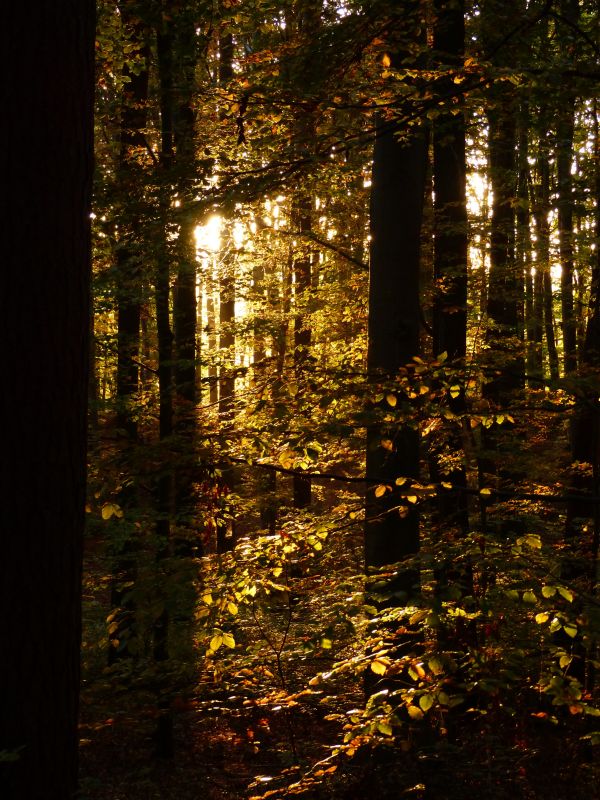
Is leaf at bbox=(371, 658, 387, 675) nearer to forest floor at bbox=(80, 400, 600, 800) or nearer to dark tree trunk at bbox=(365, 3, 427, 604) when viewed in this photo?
forest floor at bbox=(80, 400, 600, 800)

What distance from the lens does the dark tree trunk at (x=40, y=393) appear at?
286 cm

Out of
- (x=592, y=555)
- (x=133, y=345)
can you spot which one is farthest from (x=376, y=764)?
(x=133, y=345)

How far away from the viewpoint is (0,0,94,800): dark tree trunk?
2.86m

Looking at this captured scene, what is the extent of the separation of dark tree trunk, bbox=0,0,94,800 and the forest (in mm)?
12

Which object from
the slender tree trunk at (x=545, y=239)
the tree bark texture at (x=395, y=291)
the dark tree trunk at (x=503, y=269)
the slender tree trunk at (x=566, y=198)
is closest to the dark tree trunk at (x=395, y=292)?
the tree bark texture at (x=395, y=291)

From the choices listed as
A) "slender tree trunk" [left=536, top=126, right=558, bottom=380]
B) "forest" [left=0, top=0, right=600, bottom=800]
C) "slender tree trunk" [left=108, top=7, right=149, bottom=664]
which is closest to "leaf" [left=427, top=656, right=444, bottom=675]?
"forest" [left=0, top=0, right=600, bottom=800]

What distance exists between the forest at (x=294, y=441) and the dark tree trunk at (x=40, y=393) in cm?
1

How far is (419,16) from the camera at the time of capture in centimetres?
520

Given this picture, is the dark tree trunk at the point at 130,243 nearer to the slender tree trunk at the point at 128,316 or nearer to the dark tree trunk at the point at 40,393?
the slender tree trunk at the point at 128,316

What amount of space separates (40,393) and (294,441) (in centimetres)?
201

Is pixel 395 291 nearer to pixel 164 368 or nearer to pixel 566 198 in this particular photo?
pixel 164 368

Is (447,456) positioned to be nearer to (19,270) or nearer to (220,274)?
(19,270)

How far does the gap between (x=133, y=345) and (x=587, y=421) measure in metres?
6.67

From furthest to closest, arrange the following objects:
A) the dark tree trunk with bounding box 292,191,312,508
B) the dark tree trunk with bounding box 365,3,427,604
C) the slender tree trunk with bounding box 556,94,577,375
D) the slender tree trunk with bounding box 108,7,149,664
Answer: the dark tree trunk with bounding box 292,191,312,508
the slender tree trunk with bounding box 556,94,577,375
the dark tree trunk with bounding box 365,3,427,604
the slender tree trunk with bounding box 108,7,149,664
